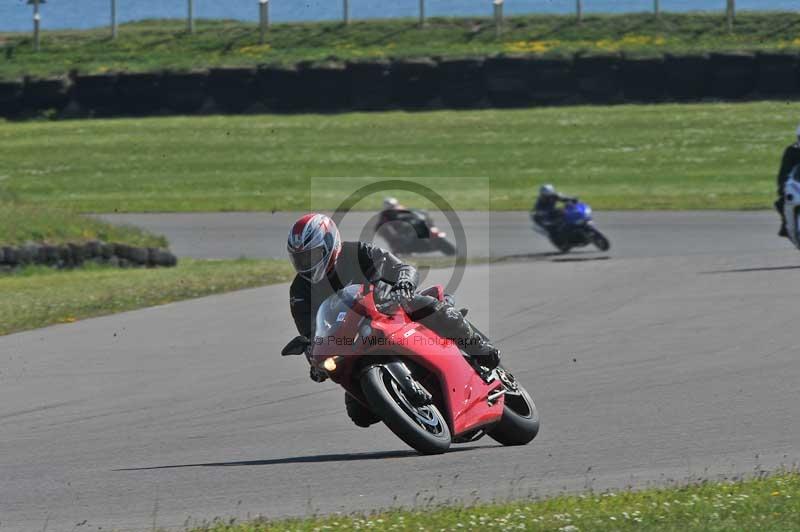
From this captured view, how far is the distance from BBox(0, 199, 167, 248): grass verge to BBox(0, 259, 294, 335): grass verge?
25.8 inches

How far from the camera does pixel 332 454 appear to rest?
7949 mm

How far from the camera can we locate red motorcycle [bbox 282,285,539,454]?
24.7 ft

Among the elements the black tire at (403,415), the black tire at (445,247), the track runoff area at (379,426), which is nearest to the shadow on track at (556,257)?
the black tire at (445,247)

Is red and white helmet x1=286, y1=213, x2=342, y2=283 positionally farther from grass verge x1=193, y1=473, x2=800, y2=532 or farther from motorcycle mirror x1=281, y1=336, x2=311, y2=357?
grass verge x1=193, y1=473, x2=800, y2=532

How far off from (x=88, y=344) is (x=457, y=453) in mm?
5724

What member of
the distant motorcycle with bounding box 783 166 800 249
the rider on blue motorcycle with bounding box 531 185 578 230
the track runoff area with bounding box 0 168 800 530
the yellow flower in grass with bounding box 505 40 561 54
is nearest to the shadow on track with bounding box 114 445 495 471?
the track runoff area with bounding box 0 168 800 530

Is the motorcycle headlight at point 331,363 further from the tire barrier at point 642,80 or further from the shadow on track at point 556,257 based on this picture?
the tire barrier at point 642,80

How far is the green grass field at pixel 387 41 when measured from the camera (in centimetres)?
3662

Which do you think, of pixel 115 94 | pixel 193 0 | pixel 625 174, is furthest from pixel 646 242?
pixel 193 0

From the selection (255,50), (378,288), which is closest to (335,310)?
(378,288)

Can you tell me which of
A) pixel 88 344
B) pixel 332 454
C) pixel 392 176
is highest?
pixel 332 454

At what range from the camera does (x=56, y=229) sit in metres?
20.4

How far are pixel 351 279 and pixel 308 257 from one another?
0.30 meters

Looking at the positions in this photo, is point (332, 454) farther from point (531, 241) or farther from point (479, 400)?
point (531, 241)
